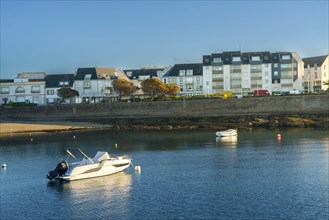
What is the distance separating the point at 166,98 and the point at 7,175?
2278 inches

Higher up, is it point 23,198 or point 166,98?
point 166,98

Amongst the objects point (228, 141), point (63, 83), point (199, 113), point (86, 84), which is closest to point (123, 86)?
point (86, 84)

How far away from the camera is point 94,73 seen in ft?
366

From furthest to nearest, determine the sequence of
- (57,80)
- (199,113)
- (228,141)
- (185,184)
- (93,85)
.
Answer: (57,80), (93,85), (199,113), (228,141), (185,184)

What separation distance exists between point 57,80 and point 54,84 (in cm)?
175

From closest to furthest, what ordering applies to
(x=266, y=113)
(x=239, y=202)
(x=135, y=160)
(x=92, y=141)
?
(x=239, y=202), (x=135, y=160), (x=92, y=141), (x=266, y=113)

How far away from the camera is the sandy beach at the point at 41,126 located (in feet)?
260

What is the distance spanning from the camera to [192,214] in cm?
2516

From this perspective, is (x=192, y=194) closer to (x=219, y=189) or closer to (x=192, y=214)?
(x=219, y=189)

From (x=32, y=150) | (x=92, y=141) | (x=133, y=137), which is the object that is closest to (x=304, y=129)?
(x=133, y=137)

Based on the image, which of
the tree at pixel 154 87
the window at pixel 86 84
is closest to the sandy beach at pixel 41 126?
the tree at pixel 154 87

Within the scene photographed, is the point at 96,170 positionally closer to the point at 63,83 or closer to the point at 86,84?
the point at 86,84

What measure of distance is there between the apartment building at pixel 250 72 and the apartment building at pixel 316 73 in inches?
364

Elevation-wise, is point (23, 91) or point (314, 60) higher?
point (314, 60)
